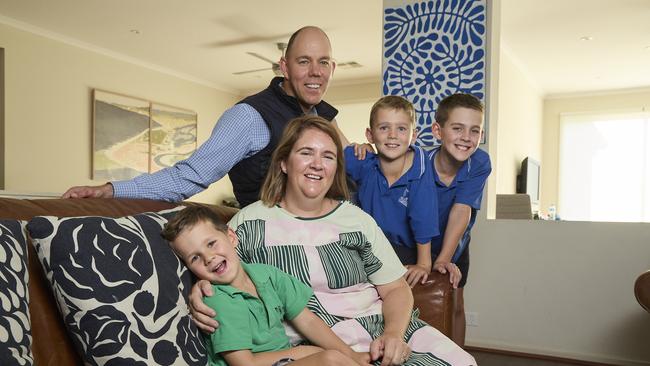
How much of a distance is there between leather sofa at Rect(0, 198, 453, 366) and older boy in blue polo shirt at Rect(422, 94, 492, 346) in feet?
0.89

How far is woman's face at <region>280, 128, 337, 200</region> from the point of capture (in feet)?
5.37

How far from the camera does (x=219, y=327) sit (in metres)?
1.28

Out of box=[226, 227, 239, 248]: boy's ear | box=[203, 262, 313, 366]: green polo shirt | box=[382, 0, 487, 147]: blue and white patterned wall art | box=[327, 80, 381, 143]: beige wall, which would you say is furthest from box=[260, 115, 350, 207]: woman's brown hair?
box=[327, 80, 381, 143]: beige wall

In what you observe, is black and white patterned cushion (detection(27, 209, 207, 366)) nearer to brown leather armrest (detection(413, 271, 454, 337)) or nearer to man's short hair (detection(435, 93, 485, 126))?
brown leather armrest (detection(413, 271, 454, 337))

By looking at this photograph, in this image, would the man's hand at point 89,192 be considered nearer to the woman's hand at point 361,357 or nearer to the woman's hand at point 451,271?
the woman's hand at point 361,357

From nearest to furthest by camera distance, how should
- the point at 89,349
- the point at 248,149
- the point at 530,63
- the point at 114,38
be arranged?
the point at 89,349 → the point at 248,149 → the point at 114,38 → the point at 530,63

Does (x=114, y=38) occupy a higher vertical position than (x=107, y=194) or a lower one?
higher

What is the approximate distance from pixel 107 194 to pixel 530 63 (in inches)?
244

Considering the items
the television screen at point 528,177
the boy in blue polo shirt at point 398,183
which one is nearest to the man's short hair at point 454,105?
the boy in blue polo shirt at point 398,183

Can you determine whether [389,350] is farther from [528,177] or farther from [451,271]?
[528,177]

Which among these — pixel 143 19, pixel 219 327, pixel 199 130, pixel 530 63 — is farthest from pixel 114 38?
pixel 219 327

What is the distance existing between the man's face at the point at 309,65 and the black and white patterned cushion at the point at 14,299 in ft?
4.34

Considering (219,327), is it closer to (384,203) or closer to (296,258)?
(296,258)

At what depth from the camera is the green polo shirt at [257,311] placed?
4.17 feet
